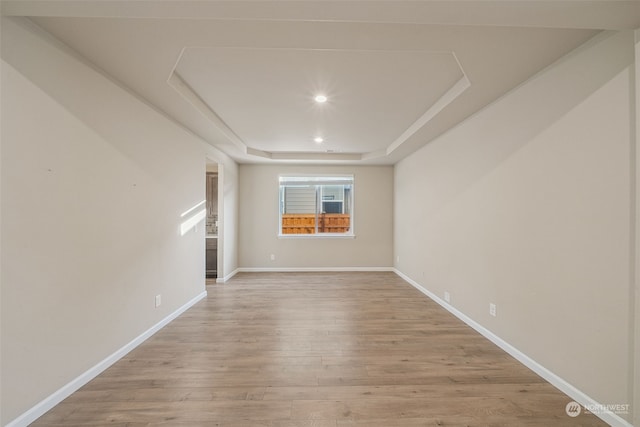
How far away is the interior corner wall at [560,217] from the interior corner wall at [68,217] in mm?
3443

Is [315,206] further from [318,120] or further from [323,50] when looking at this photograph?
[323,50]

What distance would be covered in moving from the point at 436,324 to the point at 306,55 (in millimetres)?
3058

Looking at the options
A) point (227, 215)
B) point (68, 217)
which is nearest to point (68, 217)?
point (68, 217)

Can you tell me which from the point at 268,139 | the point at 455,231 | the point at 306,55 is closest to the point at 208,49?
the point at 306,55

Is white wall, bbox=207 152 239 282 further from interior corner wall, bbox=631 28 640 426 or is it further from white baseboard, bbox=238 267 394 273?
interior corner wall, bbox=631 28 640 426

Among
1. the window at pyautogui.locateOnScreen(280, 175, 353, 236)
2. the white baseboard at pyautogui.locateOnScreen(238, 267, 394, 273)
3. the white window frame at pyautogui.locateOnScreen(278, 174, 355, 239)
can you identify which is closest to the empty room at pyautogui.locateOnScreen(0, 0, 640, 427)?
the white baseboard at pyautogui.locateOnScreen(238, 267, 394, 273)

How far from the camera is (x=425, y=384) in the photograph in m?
1.99

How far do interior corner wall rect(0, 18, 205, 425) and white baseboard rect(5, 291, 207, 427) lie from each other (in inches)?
1.4

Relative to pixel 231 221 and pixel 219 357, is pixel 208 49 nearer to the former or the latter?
pixel 219 357

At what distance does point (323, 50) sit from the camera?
199 cm

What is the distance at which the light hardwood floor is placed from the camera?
1675 mm

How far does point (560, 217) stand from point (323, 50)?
2.11 meters

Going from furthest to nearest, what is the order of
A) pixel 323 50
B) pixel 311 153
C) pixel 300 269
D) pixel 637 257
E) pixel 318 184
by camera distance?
→ pixel 318 184 < pixel 300 269 < pixel 311 153 < pixel 323 50 < pixel 637 257

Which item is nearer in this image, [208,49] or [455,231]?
[208,49]
